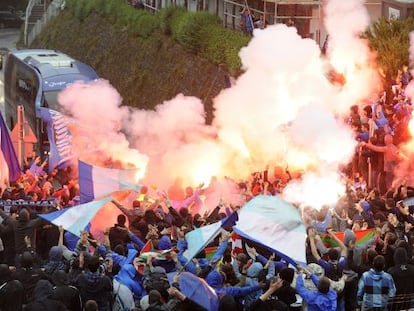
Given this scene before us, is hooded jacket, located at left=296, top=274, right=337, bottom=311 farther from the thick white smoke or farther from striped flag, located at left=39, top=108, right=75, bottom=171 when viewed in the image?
striped flag, located at left=39, top=108, right=75, bottom=171

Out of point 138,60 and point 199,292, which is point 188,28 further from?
point 199,292

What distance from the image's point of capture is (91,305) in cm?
1031

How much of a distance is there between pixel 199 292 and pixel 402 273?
238 cm

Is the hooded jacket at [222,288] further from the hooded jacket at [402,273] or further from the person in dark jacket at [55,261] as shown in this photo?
the person in dark jacket at [55,261]

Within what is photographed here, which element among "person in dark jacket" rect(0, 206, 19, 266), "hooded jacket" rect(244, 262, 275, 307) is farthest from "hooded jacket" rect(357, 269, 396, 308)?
"person in dark jacket" rect(0, 206, 19, 266)

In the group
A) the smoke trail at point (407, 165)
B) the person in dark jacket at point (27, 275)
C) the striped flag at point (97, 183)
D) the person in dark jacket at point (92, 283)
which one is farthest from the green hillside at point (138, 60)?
the person in dark jacket at point (92, 283)

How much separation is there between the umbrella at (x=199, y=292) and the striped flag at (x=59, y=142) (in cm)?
1011

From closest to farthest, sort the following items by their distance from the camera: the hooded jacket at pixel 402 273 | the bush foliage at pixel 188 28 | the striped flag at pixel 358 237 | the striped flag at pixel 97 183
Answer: the hooded jacket at pixel 402 273 → the striped flag at pixel 358 237 → the striped flag at pixel 97 183 → the bush foliage at pixel 188 28

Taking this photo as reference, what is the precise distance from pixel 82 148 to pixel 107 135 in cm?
64

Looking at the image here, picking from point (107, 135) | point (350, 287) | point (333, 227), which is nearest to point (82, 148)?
point (107, 135)

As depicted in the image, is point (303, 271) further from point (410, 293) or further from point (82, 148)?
point (82, 148)

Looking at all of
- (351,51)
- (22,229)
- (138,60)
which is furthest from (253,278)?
(138,60)

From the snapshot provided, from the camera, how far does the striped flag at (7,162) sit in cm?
1803

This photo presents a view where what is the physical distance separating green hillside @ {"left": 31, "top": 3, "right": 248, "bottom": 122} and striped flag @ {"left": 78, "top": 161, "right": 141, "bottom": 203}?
1040 centimetres
